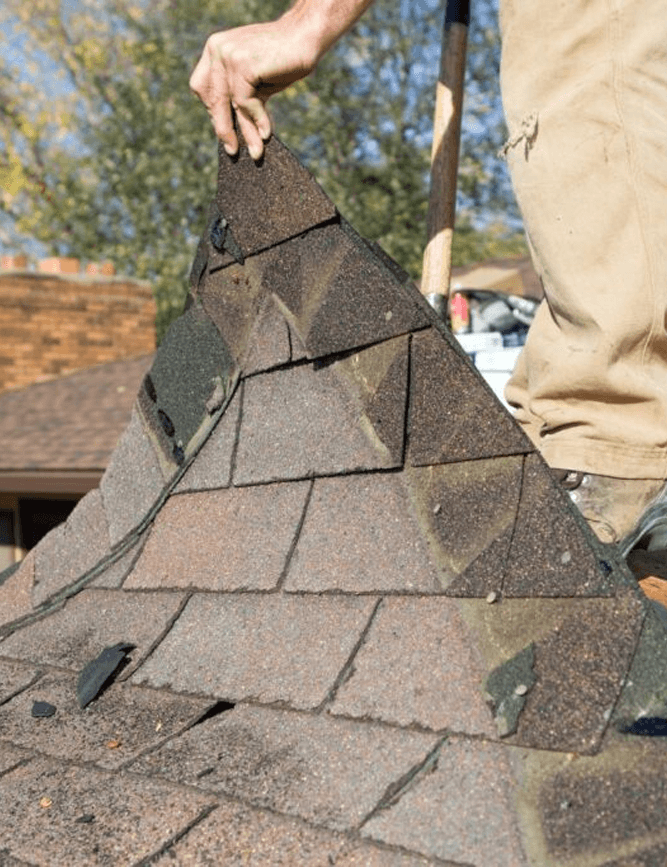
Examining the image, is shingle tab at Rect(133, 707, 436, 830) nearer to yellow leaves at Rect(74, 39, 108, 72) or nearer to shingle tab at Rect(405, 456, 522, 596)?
shingle tab at Rect(405, 456, 522, 596)

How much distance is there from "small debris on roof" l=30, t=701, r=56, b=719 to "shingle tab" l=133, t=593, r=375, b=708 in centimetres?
12

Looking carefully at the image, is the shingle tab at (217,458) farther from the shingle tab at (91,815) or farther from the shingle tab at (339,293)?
the shingle tab at (91,815)

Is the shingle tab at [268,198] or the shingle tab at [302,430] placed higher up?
the shingle tab at [268,198]

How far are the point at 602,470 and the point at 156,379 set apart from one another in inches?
32.2

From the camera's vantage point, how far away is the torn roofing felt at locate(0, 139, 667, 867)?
3.81ft

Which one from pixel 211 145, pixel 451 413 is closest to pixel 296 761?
pixel 451 413

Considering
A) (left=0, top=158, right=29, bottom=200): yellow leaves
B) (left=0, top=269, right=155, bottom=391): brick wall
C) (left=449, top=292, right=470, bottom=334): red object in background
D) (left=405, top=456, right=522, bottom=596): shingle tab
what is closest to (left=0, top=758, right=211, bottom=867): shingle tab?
(left=405, top=456, right=522, bottom=596): shingle tab

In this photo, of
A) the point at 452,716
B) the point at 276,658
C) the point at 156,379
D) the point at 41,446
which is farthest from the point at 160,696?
the point at 41,446

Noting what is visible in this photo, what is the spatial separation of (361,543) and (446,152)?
1268 millimetres

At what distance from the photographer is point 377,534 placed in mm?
1512

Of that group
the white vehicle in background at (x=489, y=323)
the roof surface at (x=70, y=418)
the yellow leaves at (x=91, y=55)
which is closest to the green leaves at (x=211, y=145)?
the yellow leaves at (x=91, y=55)

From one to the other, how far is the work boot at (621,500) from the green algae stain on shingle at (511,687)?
21.7 inches

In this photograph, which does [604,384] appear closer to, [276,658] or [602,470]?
[602,470]

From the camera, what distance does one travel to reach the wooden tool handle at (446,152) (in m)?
2.46
